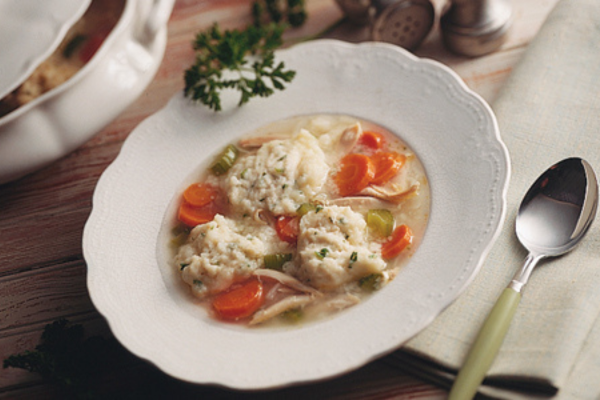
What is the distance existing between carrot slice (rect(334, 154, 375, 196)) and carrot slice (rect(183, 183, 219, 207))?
0.60 m

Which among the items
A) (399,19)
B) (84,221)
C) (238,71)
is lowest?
(84,221)

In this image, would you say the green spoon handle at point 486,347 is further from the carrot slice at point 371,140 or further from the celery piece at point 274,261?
the carrot slice at point 371,140

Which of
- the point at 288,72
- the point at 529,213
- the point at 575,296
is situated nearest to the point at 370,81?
the point at 288,72

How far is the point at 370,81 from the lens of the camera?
10.4ft

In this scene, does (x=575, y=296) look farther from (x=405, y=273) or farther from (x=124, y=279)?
(x=124, y=279)

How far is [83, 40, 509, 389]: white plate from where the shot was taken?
219 centimetres

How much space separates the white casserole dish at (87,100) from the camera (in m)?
2.89

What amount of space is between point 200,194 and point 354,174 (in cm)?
75

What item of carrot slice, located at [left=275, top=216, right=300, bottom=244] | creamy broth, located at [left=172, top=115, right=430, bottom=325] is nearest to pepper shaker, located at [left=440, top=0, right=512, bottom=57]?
creamy broth, located at [left=172, top=115, right=430, bottom=325]

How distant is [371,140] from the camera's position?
2.98 m

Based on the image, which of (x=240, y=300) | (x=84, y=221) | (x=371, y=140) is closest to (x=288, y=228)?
(x=240, y=300)

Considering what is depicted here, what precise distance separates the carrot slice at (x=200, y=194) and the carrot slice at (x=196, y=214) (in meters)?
0.02

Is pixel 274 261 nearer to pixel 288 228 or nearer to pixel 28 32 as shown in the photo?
pixel 288 228

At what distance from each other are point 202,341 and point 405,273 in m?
0.84
